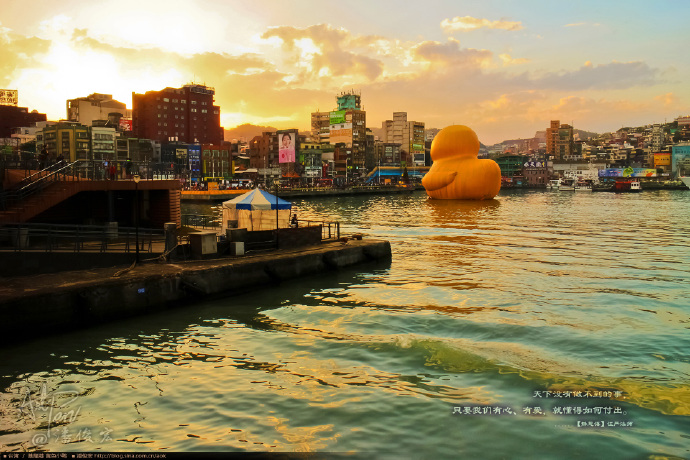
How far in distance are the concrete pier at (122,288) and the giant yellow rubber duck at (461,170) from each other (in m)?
63.2

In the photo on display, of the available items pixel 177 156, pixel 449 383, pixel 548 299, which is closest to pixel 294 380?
pixel 449 383

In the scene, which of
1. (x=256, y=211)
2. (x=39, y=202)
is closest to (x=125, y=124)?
(x=39, y=202)

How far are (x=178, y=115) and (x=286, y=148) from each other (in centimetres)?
4687

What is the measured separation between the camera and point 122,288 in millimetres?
16969

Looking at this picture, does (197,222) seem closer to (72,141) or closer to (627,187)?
(72,141)

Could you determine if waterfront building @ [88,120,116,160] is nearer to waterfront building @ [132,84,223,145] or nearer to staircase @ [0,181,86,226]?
waterfront building @ [132,84,223,145]

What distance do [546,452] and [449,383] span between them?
9.85 ft

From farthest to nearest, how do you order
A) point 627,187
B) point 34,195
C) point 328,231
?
point 627,187 < point 328,231 < point 34,195

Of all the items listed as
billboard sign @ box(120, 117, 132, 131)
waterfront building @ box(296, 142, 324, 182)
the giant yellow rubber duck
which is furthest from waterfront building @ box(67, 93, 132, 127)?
the giant yellow rubber duck

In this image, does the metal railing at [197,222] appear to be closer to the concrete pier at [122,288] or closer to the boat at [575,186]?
the concrete pier at [122,288]

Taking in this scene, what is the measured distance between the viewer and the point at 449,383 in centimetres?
1198

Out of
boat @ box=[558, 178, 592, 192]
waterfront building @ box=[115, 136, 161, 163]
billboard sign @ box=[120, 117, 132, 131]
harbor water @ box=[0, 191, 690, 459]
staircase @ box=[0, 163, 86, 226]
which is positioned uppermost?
billboard sign @ box=[120, 117, 132, 131]

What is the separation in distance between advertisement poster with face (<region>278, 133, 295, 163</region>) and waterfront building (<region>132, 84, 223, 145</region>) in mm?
32777

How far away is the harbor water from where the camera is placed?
31.6 ft
